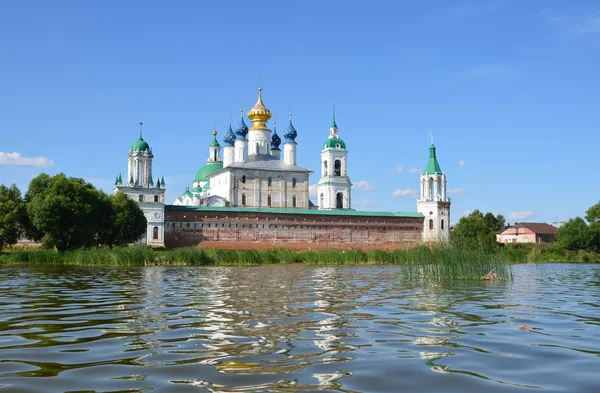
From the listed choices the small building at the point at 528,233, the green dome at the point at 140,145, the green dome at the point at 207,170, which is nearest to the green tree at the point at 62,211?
the green dome at the point at 140,145

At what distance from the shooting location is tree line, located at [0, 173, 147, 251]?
31.0 meters

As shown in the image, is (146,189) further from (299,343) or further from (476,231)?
(299,343)

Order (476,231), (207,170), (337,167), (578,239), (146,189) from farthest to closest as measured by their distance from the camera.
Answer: (207,170) → (337,167) → (476,231) → (146,189) → (578,239)

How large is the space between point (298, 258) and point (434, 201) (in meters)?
25.7

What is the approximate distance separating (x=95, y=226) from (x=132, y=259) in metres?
9.97

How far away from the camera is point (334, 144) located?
59031 mm

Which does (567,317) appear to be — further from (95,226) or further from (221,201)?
(221,201)

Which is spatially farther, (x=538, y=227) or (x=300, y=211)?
(x=538, y=227)

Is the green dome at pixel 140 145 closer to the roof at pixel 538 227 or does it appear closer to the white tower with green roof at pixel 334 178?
the white tower with green roof at pixel 334 178

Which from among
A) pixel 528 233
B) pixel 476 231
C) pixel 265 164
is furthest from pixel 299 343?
pixel 528 233

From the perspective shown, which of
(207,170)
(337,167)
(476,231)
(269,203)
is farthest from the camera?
(207,170)

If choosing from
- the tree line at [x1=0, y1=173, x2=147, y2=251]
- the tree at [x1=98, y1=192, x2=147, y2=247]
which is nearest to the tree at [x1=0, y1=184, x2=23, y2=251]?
the tree line at [x1=0, y1=173, x2=147, y2=251]

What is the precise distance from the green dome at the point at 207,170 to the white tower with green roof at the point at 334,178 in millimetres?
12440

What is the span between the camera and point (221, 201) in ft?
181
